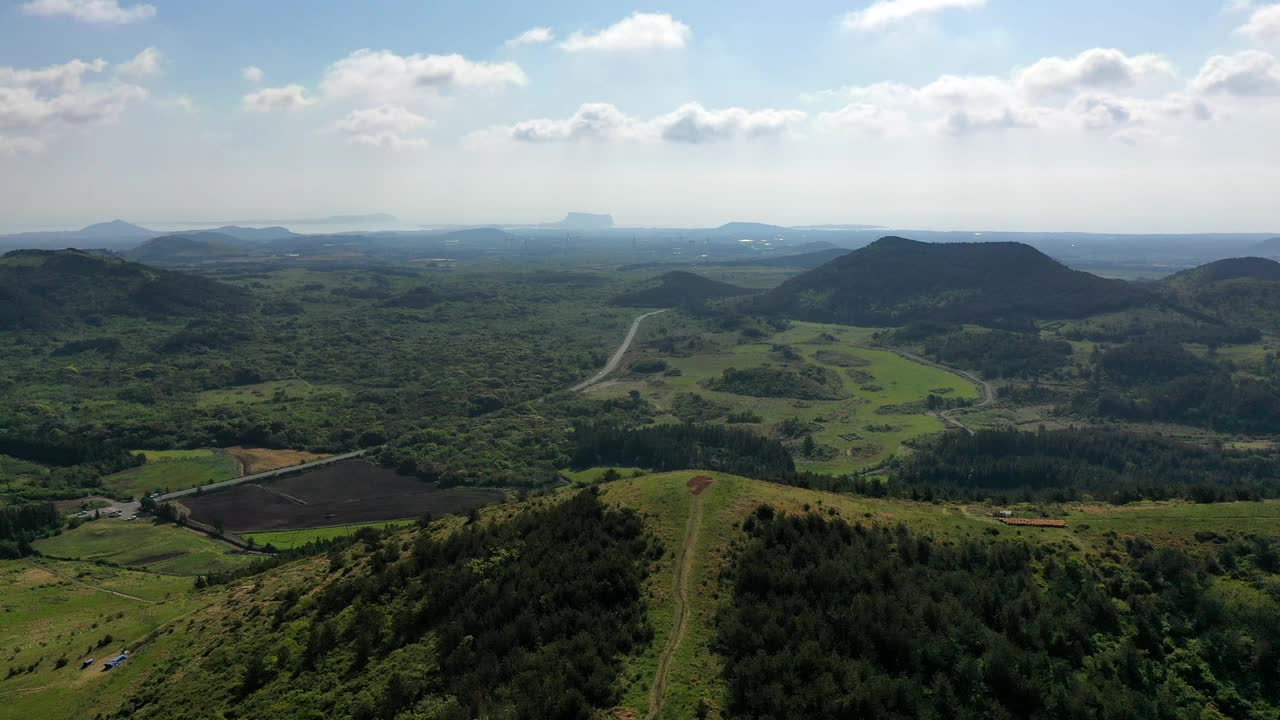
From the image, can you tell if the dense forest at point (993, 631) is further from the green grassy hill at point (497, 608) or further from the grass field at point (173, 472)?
the grass field at point (173, 472)

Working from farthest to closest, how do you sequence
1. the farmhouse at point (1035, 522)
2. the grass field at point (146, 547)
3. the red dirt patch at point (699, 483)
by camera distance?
the grass field at point (146, 547) → the red dirt patch at point (699, 483) → the farmhouse at point (1035, 522)

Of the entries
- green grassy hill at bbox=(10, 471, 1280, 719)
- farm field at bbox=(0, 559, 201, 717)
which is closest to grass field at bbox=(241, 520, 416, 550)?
farm field at bbox=(0, 559, 201, 717)

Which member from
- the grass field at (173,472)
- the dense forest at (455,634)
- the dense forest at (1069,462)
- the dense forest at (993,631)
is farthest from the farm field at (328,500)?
the dense forest at (1069,462)

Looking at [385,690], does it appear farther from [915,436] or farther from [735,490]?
[915,436]

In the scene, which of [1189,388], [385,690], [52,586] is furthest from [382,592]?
[1189,388]

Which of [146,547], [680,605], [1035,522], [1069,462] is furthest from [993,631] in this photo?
[146,547]

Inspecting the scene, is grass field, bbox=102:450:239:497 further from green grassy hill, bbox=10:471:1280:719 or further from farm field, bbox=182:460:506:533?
green grassy hill, bbox=10:471:1280:719
